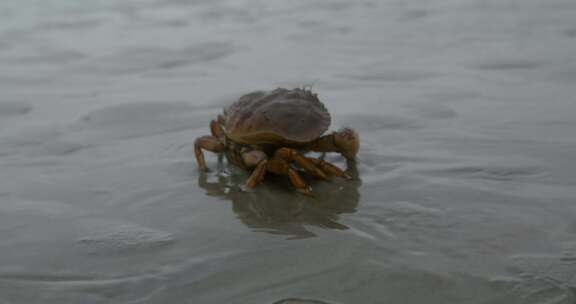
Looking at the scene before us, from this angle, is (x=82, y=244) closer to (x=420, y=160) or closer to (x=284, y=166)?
(x=284, y=166)

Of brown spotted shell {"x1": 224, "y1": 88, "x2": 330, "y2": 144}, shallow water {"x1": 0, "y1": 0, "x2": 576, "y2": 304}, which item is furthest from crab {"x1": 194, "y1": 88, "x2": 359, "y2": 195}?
shallow water {"x1": 0, "y1": 0, "x2": 576, "y2": 304}

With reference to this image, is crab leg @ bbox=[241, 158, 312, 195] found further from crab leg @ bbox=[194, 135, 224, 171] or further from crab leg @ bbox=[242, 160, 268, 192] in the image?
crab leg @ bbox=[194, 135, 224, 171]

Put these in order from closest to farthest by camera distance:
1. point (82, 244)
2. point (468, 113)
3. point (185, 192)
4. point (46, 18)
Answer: point (82, 244), point (185, 192), point (468, 113), point (46, 18)

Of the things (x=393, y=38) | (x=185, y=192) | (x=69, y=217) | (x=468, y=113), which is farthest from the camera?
(x=393, y=38)

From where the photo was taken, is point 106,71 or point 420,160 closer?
point 420,160

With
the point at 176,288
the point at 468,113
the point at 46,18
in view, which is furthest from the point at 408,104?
the point at 46,18

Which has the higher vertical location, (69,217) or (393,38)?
(393,38)

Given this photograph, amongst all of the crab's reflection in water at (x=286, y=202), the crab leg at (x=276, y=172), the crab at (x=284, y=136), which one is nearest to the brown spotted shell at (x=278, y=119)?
the crab at (x=284, y=136)

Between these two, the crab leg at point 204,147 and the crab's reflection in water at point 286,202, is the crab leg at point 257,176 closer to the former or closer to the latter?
the crab's reflection in water at point 286,202
